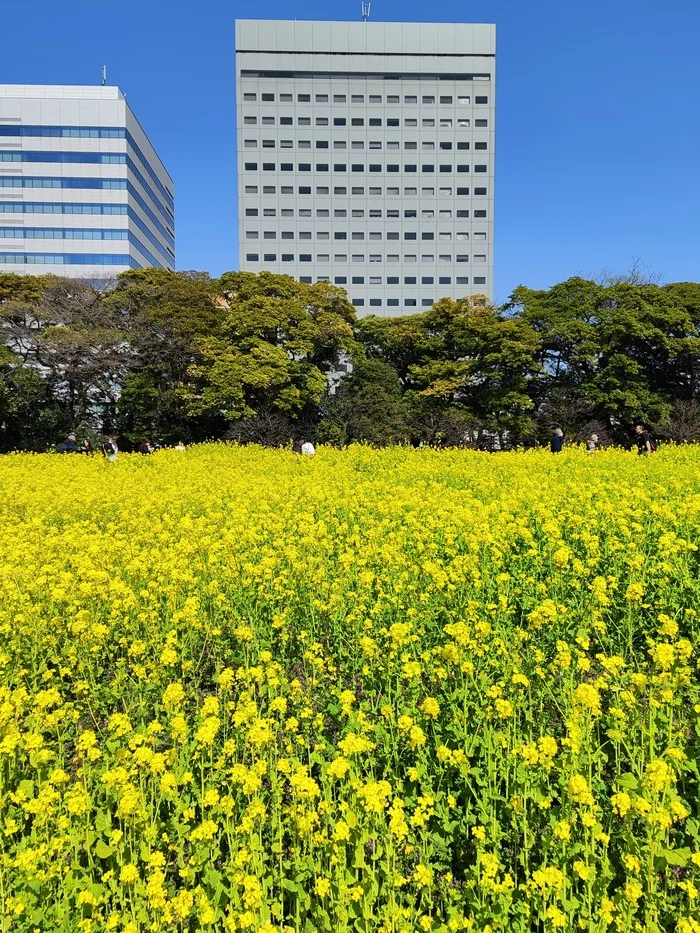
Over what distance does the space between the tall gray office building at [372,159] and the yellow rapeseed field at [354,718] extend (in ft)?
163

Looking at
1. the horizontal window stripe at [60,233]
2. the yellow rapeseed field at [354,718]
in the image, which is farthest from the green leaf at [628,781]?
Answer: the horizontal window stripe at [60,233]

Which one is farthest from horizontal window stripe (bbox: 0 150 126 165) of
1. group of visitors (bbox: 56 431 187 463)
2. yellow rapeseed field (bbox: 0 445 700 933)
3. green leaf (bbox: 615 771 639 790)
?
green leaf (bbox: 615 771 639 790)

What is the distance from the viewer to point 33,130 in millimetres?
54219

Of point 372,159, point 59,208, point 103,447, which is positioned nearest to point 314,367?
point 103,447

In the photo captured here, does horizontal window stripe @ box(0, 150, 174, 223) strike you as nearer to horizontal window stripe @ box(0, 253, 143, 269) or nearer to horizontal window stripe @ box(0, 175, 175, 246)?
horizontal window stripe @ box(0, 175, 175, 246)

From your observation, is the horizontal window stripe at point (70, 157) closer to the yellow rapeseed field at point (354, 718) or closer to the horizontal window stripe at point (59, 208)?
the horizontal window stripe at point (59, 208)

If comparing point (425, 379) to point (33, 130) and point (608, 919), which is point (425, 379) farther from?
point (33, 130)

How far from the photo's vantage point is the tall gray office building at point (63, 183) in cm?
5334

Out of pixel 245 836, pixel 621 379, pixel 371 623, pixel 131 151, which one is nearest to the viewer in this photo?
pixel 245 836

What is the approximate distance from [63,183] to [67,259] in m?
7.48

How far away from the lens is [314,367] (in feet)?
73.9

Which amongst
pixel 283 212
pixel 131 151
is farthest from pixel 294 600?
pixel 131 151

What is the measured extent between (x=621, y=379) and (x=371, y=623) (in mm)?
21812

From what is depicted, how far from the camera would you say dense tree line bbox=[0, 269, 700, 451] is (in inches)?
845
